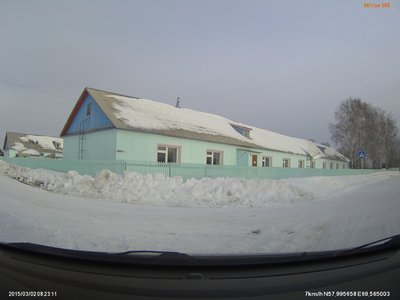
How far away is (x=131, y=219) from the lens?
28.3 ft

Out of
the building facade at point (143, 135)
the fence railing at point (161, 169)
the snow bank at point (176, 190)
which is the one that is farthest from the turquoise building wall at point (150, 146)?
the snow bank at point (176, 190)

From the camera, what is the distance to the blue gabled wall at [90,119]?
19.8 m

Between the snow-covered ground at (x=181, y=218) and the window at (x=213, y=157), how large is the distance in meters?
7.97

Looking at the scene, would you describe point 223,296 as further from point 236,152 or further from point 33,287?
point 236,152

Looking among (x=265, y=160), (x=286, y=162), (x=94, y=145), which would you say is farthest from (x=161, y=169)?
(x=286, y=162)

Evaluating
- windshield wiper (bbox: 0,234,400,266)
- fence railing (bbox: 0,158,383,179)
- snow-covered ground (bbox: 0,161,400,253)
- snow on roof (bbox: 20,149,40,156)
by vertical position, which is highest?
snow on roof (bbox: 20,149,40,156)

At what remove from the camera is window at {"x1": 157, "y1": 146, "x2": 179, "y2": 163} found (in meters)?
19.9

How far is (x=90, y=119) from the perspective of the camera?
70.4 feet

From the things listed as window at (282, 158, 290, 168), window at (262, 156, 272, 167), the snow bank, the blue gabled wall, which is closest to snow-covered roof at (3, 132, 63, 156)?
the blue gabled wall

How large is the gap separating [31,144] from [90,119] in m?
44.8

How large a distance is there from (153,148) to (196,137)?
3.48m

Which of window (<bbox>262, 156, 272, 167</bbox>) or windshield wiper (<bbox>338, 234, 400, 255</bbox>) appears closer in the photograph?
windshield wiper (<bbox>338, 234, 400, 255</bbox>)

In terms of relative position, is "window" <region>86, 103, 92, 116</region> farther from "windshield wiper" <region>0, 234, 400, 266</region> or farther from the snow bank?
"windshield wiper" <region>0, 234, 400, 266</region>

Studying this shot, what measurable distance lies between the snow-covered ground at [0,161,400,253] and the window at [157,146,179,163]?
16.8 ft
